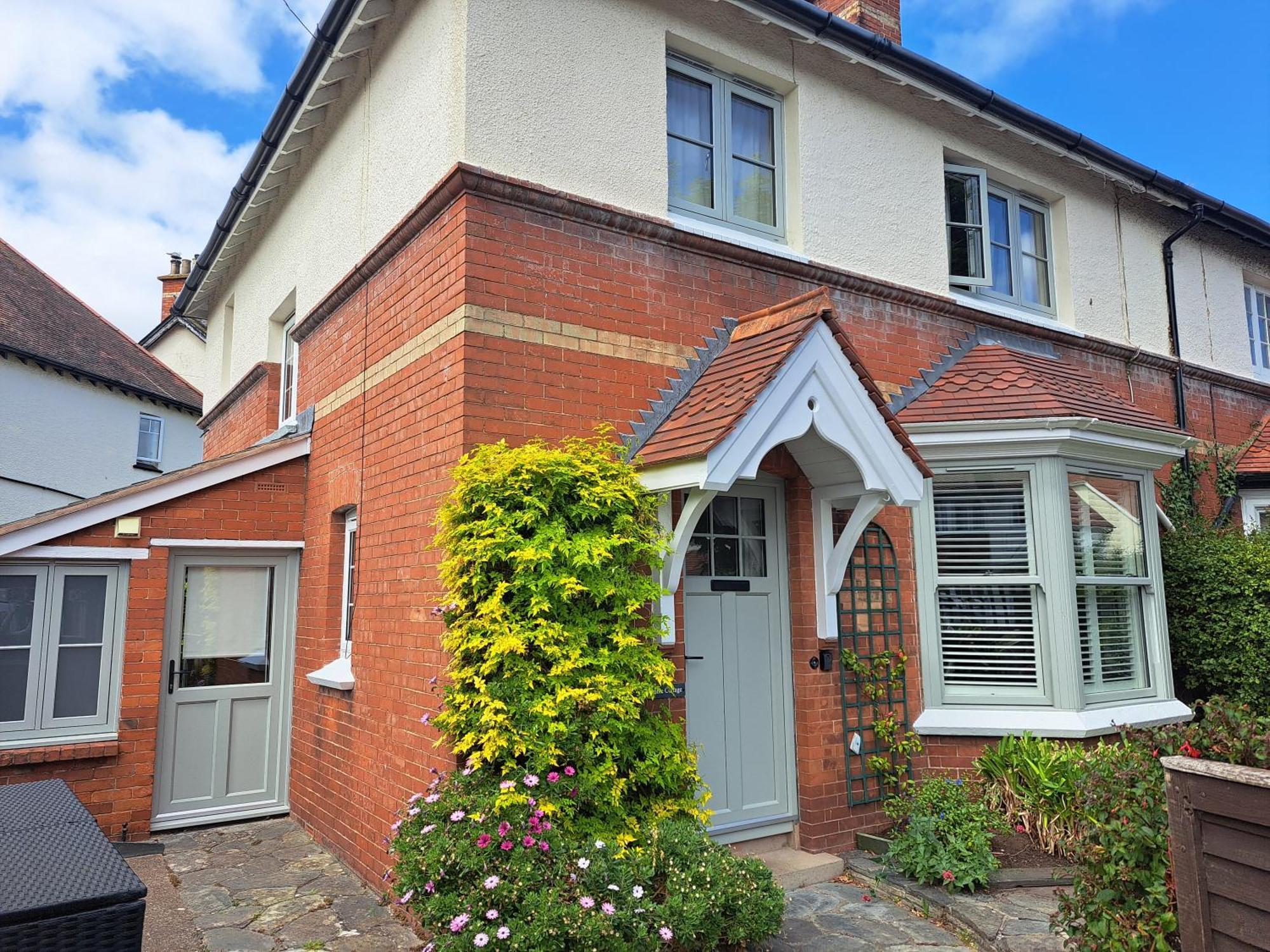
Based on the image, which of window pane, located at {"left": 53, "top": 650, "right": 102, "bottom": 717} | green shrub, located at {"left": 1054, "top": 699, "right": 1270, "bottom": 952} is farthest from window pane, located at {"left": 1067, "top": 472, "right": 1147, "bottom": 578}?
window pane, located at {"left": 53, "top": 650, "right": 102, "bottom": 717}

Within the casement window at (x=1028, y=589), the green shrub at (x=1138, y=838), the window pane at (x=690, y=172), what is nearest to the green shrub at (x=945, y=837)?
the casement window at (x=1028, y=589)

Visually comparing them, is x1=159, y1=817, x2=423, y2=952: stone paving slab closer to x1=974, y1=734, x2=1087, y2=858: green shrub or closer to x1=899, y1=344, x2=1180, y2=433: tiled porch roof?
x1=974, y1=734, x2=1087, y2=858: green shrub

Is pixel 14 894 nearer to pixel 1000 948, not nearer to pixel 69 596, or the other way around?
pixel 1000 948

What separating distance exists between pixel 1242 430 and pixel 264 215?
11.8 m

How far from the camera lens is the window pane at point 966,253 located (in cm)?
810

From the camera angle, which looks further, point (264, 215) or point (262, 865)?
point (264, 215)

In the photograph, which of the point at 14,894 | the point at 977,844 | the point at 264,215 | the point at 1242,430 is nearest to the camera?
the point at 14,894

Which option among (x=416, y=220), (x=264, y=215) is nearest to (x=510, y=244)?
(x=416, y=220)

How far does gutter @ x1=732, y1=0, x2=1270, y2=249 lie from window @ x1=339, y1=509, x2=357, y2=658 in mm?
5022

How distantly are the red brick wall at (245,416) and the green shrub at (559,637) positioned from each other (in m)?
5.45

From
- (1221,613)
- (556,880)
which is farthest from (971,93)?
(556,880)

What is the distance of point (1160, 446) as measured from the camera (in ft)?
24.1

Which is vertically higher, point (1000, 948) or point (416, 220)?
point (416, 220)

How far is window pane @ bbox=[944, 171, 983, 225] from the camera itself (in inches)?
321
